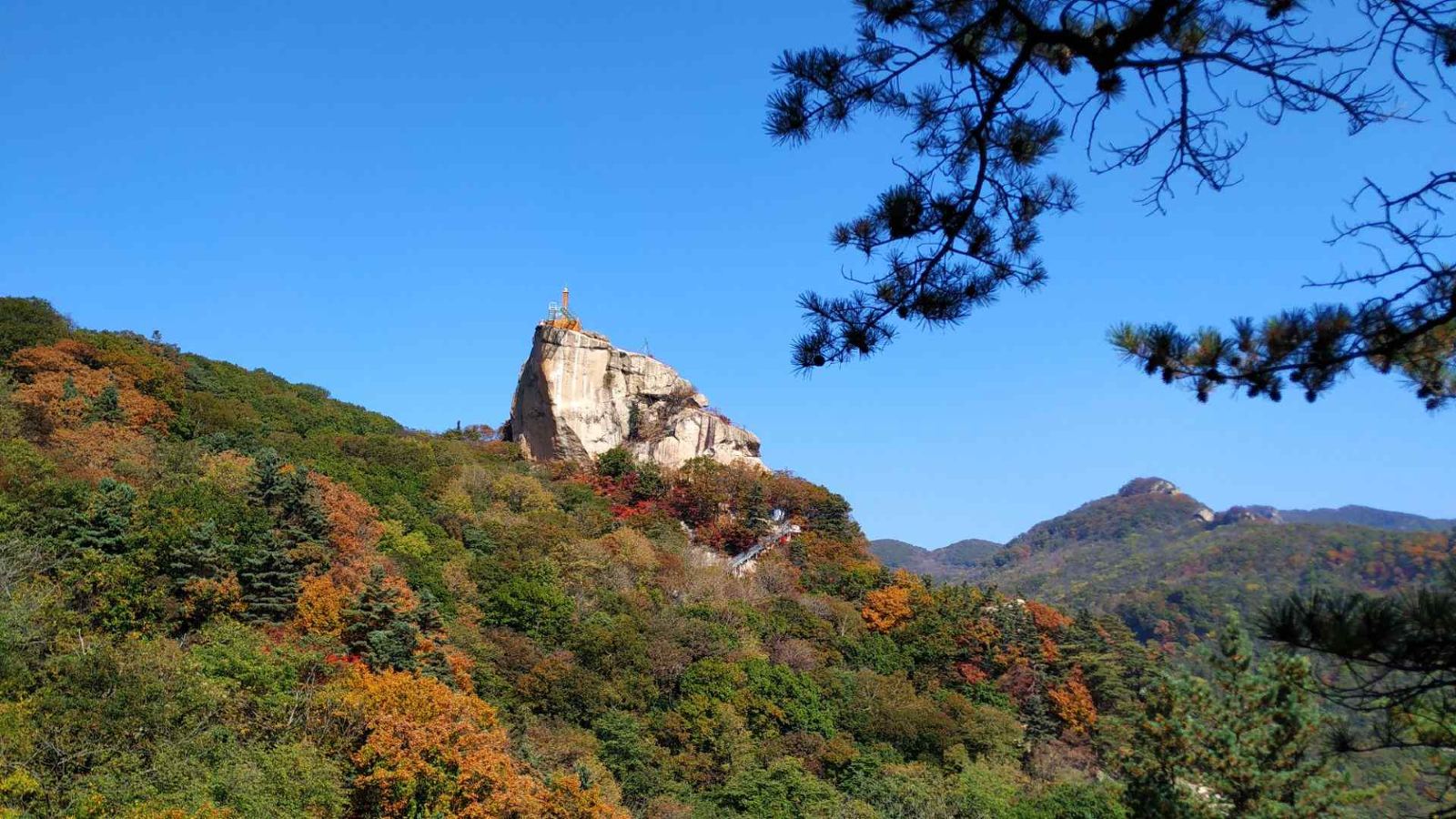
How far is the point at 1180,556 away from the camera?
94.5 m

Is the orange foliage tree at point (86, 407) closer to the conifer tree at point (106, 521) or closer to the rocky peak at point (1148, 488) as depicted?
the conifer tree at point (106, 521)

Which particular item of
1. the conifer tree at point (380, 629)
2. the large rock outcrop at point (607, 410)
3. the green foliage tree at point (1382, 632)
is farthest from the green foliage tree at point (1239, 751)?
the large rock outcrop at point (607, 410)

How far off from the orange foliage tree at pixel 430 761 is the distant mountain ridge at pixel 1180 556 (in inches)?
904

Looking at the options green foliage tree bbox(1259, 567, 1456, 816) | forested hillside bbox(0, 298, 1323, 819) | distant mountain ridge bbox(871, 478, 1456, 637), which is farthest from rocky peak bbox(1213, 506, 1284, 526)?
green foliage tree bbox(1259, 567, 1456, 816)

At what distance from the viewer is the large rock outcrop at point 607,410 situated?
3738 centimetres

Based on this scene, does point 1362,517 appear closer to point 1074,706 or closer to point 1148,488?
point 1148,488

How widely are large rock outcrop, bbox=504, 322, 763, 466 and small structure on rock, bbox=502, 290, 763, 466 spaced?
31 mm

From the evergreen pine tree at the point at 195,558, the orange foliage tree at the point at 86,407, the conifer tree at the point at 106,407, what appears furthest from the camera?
the conifer tree at the point at 106,407

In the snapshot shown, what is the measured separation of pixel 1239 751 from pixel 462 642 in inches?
554

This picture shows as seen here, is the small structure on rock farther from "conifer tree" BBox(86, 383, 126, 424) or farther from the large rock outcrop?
"conifer tree" BBox(86, 383, 126, 424)

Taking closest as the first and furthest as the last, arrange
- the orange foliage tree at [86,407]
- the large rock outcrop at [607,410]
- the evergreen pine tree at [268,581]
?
the evergreen pine tree at [268,581] → the orange foliage tree at [86,407] → the large rock outcrop at [607,410]

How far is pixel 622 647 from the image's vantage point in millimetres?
23203

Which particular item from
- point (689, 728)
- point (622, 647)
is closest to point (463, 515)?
point (622, 647)

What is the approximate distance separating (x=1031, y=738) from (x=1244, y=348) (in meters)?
23.9
